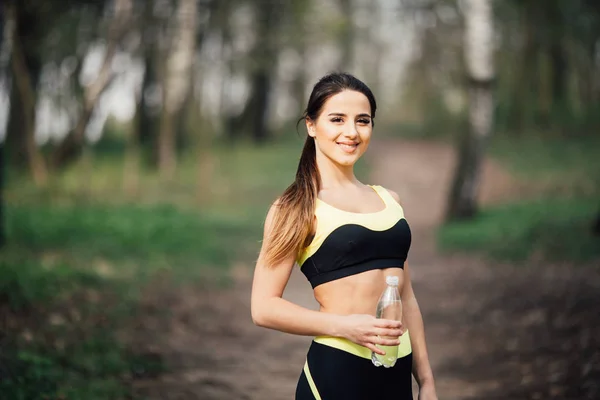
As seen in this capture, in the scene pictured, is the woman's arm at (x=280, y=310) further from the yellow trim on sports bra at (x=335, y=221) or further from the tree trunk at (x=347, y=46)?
the tree trunk at (x=347, y=46)

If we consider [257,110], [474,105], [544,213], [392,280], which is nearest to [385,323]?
[392,280]

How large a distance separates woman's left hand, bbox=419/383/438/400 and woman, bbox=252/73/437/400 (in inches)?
3.6

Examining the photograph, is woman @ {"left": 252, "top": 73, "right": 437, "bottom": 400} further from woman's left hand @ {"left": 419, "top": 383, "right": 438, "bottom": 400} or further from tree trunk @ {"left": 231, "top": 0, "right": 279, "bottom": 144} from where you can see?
tree trunk @ {"left": 231, "top": 0, "right": 279, "bottom": 144}

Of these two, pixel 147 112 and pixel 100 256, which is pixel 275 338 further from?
pixel 147 112

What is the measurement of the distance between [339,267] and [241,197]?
18034 millimetres

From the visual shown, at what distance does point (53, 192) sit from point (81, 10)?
29.6 feet

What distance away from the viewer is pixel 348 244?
7.88ft

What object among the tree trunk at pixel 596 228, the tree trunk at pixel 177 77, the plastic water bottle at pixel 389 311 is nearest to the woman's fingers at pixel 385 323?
the plastic water bottle at pixel 389 311

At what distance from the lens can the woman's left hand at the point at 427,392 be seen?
2609 millimetres

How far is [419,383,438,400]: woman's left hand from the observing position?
2609 millimetres

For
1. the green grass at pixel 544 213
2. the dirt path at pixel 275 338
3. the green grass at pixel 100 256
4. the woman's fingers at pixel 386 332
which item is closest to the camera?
the woman's fingers at pixel 386 332

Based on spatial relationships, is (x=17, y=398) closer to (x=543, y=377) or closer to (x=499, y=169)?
(x=543, y=377)

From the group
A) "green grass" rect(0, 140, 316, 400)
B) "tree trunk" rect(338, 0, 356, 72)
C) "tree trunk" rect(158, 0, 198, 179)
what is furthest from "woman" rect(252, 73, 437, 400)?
"tree trunk" rect(338, 0, 356, 72)

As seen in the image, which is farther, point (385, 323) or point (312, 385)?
point (312, 385)
